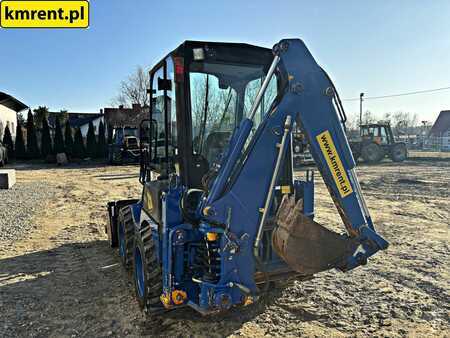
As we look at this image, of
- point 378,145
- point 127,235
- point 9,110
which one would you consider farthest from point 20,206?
point 9,110

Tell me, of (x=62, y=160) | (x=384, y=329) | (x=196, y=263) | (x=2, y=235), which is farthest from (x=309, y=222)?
(x=62, y=160)

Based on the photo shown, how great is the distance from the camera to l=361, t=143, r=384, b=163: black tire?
22.5m

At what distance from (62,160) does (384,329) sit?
2529 cm

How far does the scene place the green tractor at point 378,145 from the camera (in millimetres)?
22484

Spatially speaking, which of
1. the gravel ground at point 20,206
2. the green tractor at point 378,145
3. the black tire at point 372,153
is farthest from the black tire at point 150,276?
the black tire at point 372,153

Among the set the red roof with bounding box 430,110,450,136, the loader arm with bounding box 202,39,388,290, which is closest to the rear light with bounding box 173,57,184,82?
the loader arm with bounding box 202,39,388,290

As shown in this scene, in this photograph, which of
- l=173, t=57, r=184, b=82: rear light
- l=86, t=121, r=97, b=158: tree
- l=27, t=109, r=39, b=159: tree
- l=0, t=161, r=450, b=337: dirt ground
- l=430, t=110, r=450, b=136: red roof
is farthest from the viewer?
l=430, t=110, r=450, b=136: red roof

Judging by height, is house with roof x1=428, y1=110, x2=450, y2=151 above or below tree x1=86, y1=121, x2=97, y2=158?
above

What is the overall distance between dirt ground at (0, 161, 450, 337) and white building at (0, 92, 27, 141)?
26.1 m

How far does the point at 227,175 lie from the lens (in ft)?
9.72

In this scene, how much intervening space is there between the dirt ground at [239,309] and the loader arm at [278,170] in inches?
35.7

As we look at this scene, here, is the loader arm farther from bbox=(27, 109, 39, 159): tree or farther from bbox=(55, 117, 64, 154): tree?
bbox=(27, 109, 39, 159): tree

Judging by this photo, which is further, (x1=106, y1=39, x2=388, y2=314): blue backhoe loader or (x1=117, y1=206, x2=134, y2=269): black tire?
(x1=117, y1=206, x2=134, y2=269): black tire

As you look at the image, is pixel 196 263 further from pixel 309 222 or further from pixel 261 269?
pixel 309 222
